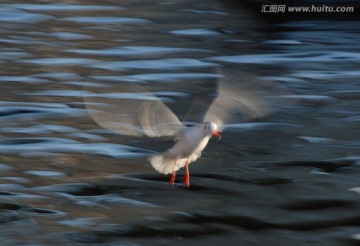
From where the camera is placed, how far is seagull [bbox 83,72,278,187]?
534 centimetres

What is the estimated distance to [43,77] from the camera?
8836 millimetres

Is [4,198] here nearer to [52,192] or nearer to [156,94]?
[52,192]

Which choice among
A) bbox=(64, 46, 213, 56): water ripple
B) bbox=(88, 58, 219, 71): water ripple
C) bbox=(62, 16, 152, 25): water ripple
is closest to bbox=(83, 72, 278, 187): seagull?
bbox=(88, 58, 219, 71): water ripple

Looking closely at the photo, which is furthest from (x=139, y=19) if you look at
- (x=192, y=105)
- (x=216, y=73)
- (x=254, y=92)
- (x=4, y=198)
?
(x=4, y=198)

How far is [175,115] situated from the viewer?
22.9 feet

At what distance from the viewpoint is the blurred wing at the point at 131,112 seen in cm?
541

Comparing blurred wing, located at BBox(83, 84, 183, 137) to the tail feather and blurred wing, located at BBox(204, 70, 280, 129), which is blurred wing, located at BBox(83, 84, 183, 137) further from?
blurred wing, located at BBox(204, 70, 280, 129)

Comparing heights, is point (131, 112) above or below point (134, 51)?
below

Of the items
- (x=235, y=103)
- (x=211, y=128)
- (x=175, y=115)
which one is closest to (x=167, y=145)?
(x=175, y=115)

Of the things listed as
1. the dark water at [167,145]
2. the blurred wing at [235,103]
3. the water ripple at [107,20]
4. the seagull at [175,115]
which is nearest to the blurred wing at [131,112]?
the seagull at [175,115]

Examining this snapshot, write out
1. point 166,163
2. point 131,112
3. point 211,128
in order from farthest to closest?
point 131,112, point 166,163, point 211,128

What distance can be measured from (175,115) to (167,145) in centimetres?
26

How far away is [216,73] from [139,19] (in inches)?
112

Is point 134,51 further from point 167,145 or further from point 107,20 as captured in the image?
point 167,145
